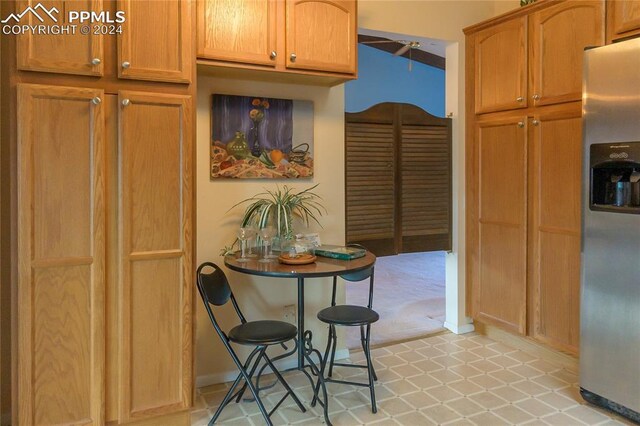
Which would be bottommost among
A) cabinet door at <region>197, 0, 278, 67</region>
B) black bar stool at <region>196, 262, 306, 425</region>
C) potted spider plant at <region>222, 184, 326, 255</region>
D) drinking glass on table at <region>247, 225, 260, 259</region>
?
black bar stool at <region>196, 262, 306, 425</region>

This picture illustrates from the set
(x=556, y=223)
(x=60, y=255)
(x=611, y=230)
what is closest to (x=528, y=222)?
(x=556, y=223)

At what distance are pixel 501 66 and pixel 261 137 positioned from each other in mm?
1810

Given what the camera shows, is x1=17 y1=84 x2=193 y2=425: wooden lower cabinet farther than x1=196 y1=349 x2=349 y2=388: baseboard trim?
No

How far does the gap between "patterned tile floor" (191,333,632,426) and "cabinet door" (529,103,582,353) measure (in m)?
0.33

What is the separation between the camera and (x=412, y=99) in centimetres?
872

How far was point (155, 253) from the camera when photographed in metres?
2.23

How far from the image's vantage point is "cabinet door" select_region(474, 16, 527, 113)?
3258 mm

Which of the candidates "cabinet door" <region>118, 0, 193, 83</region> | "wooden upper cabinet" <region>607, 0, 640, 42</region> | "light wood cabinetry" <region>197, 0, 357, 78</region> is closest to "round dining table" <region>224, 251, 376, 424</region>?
"cabinet door" <region>118, 0, 193, 83</region>

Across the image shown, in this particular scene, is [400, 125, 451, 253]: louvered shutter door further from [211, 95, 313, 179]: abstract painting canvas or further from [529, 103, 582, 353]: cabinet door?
[211, 95, 313, 179]: abstract painting canvas

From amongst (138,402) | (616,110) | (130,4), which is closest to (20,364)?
(138,402)

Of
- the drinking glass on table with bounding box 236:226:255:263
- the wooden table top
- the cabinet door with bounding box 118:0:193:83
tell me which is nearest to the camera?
the cabinet door with bounding box 118:0:193:83

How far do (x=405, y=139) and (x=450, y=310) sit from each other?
1.42m

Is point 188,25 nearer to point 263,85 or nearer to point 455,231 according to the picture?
point 263,85

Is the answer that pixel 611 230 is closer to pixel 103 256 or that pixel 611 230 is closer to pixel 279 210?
pixel 279 210
